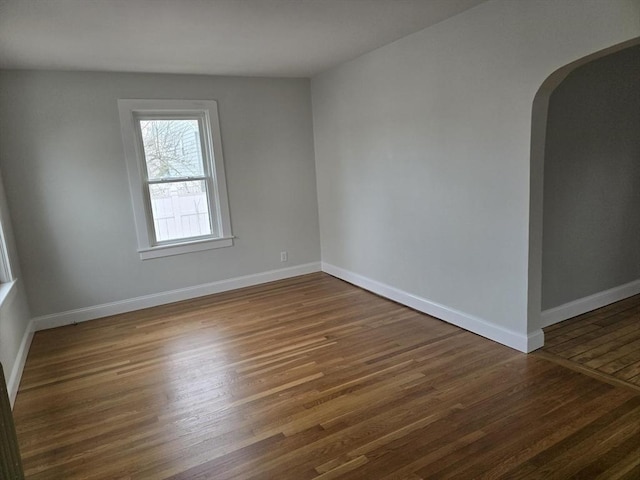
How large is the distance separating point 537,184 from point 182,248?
3.55m

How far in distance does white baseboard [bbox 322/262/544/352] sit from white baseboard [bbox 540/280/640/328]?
1.29ft

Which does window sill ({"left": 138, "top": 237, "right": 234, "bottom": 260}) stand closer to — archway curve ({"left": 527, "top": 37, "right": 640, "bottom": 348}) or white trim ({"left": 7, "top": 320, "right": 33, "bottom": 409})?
white trim ({"left": 7, "top": 320, "right": 33, "bottom": 409})

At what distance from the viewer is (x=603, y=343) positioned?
10.1 ft

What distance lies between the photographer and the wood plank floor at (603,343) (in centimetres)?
274

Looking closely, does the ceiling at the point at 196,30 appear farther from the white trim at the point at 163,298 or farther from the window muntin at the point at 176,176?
the white trim at the point at 163,298

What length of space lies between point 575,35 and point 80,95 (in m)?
4.10

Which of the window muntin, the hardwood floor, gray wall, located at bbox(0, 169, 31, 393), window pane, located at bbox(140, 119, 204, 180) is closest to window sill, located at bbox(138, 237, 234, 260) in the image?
the window muntin

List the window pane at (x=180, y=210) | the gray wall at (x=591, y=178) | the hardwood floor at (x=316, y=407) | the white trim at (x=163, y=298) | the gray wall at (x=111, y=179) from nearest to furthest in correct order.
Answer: the hardwood floor at (x=316, y=407) < the gray wall at (x=591, y=178) < the gray wall at (x=111, y=179) < the white trim at (x=163, y=298) < the window pane at (x=180, y=210)

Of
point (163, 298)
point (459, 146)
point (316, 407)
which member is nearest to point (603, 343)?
point (459, 146)

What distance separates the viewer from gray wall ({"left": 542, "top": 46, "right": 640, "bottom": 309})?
3.20m

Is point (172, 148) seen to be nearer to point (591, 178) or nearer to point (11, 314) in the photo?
point (11, 314)

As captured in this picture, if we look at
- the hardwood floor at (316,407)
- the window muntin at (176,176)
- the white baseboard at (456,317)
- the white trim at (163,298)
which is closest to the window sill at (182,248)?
the window muntin at (176,176)

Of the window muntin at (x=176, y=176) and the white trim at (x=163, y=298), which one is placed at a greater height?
the window muntin at (x=176, y=176)

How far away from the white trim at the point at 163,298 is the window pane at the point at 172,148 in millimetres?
1287
